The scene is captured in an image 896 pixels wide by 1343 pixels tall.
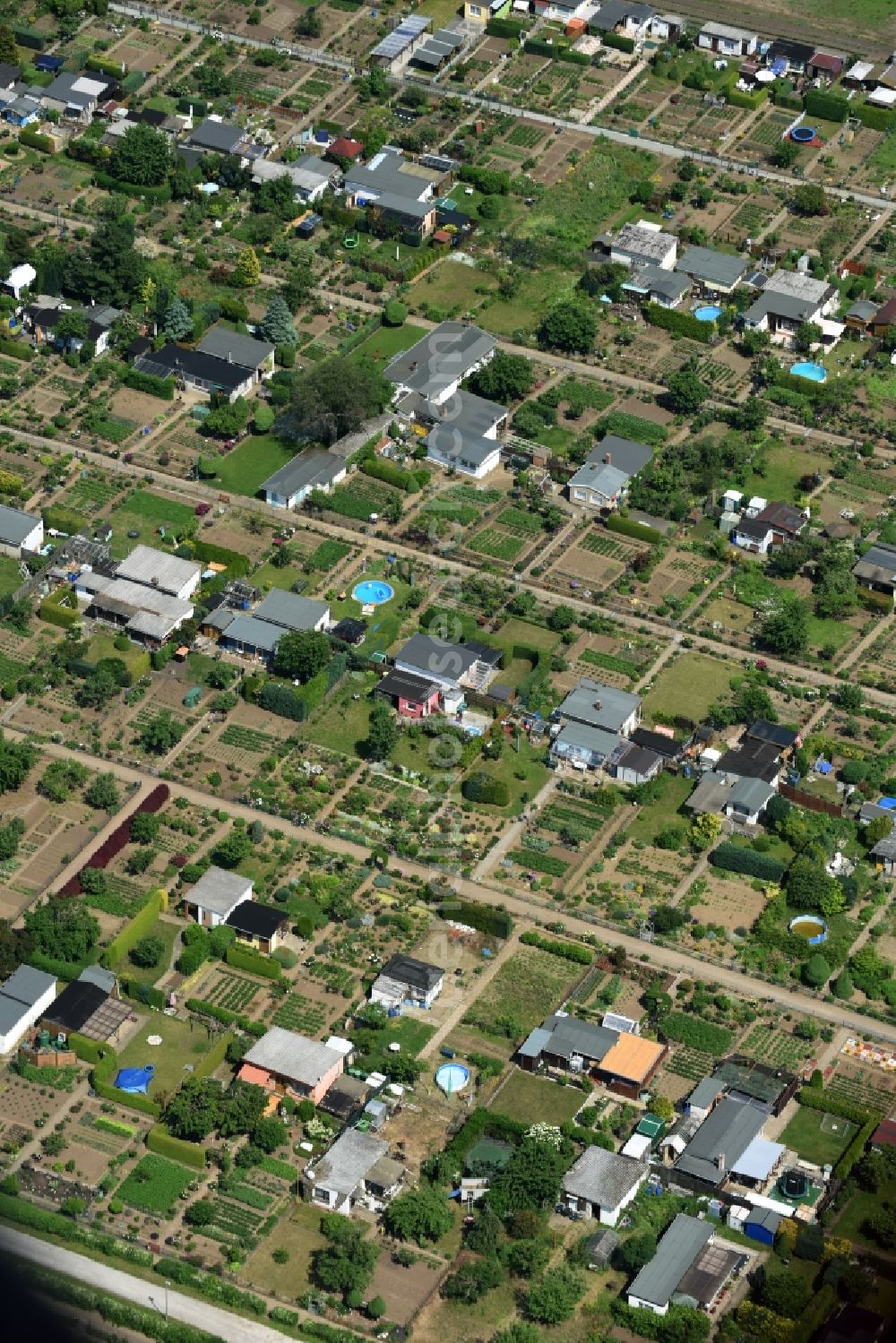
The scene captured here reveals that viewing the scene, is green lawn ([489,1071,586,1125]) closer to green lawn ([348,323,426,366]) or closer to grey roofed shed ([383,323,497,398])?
grey roofed shed ([383,323,497,398])

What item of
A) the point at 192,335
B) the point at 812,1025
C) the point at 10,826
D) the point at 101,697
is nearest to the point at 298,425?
the point at 192,335

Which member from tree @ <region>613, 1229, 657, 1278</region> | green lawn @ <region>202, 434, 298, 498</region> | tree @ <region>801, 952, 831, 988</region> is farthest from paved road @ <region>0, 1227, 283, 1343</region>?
green lawn @ <region>202, 434, 298, 498</region>

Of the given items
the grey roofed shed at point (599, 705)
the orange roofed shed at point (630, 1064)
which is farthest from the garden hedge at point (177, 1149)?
the grey roofed shed at point (599, 705)

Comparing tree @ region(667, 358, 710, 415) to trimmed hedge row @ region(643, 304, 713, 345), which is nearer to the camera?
tree @ region(667, 358, 710, 415)

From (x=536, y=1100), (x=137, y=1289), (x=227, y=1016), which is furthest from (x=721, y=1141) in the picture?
(x=137, y=1289)

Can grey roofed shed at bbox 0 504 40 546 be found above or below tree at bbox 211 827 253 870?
above

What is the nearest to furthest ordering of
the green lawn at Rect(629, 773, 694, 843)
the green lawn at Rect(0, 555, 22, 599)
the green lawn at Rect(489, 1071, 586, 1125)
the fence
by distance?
the green lawn at Rect(489, 1071, 586, 1125) < the green lawn at Rect(629, 773, 694, 843) < the fence < the green lawn at Rect(0, 555, 22, 599)

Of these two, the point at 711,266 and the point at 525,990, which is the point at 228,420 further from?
the point at 525,990

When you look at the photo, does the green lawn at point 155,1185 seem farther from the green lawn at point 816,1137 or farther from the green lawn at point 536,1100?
the green lawn at point 816,1137
